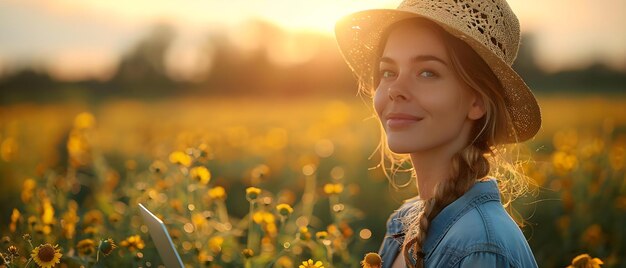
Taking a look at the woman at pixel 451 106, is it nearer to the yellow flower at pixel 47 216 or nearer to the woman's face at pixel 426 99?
the woman's face at pixel 426 99

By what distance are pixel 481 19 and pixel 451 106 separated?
0.26 m

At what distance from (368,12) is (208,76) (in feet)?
48.4

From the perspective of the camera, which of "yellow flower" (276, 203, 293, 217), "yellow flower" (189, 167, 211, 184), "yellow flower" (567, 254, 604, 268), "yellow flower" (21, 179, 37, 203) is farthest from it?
"yellow flower" (21, 179, 37, 203)

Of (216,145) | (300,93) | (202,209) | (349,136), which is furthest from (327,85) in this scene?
(202,209)

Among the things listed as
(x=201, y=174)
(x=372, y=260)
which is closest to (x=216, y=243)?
(x=201, y=174)

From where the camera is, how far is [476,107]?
2.15 m

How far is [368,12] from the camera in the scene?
239 cm

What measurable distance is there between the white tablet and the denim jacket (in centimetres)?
64

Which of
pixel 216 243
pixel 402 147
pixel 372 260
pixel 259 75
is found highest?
pixel 402 147

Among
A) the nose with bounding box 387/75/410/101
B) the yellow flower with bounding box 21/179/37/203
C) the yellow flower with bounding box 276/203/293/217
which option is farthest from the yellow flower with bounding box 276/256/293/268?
the yellow flower with bounding box 21/179/37/203

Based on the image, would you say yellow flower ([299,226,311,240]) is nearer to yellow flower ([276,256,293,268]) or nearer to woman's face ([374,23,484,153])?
yellow flower ([276,256,293,268])

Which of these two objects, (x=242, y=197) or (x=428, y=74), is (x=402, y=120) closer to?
(x=428, y=74)

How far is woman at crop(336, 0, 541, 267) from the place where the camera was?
81.0 inches

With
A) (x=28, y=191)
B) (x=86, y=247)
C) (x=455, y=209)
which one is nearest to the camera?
(x=455, y=209)
